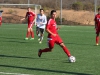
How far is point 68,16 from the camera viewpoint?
55875mm

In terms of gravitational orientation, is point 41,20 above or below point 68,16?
above

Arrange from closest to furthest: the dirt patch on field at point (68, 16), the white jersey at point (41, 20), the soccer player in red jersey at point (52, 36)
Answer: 1. the soccer player in red jersey at point (52, 36)
2. the white jersey at point (41, 20)
3. the dirt patch on field at point (68, 16)

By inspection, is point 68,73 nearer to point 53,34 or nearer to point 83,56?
point 53,34

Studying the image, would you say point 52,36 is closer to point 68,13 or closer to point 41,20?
point 41,20

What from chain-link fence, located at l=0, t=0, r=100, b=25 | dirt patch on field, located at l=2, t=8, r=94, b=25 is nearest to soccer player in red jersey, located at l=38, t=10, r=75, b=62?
chain-link fence, located at l=0, t=0, r=100, b=25

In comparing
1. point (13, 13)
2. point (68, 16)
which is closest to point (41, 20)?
point (68, 16)

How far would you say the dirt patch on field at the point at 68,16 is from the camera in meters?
54.0

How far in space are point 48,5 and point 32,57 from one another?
178 feet

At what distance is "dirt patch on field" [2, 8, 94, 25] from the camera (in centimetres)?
5397

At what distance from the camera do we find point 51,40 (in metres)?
12.1

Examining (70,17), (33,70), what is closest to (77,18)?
(70,17)

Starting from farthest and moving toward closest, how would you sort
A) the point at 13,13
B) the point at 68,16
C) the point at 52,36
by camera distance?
the point at 13,13
the point at 68,16
the point at 52,36

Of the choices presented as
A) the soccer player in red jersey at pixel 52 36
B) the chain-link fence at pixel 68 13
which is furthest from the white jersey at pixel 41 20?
the chain-link fence at pixel 68 13

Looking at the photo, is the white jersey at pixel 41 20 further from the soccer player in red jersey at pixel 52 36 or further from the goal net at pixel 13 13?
the goal net at pixel 13 13
